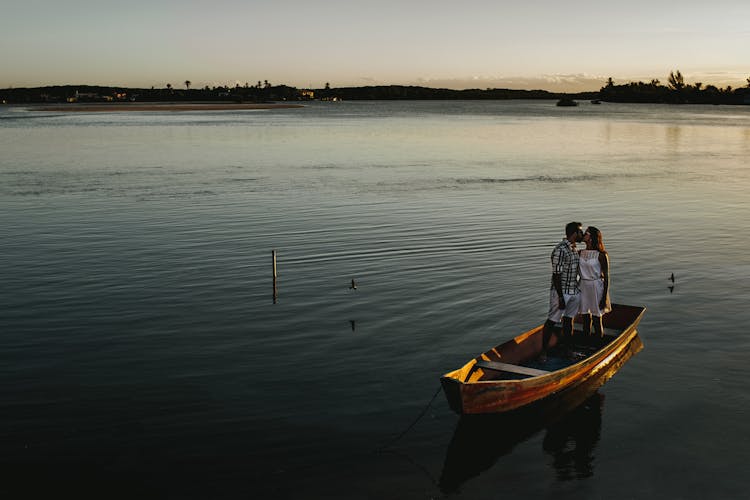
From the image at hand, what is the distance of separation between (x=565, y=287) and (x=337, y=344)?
577cm

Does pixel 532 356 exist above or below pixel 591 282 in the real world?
below

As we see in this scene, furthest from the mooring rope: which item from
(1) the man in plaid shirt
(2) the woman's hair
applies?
(2) the woman's hair

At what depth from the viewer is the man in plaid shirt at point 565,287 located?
14352 mm

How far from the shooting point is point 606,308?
51.5 feet

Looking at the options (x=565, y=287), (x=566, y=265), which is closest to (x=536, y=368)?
(x=565, y=287)

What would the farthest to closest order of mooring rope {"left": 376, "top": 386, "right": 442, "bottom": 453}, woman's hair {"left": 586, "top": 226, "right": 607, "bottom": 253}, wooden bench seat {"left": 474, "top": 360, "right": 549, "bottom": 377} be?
woman's hair {"left": 586, "top": 226, "right": 607, "bottom": 253}, wooden bench seat {"left": 474, "top": 360, "right": 549, "bottom": 377}, mooring rope {"left": 376, "top": 386, "right": 442, "bottom": 453}

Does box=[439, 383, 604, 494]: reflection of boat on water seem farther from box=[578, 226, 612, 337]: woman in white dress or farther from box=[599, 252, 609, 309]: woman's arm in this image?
box=[599, 252, 609, 309]: woman's arm

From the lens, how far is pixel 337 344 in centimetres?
1708

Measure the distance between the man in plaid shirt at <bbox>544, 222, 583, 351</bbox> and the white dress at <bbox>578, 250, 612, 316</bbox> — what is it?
0.99 ft

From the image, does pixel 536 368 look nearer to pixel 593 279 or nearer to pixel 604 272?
pixel 593 279

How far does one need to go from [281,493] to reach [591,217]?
2885 cm

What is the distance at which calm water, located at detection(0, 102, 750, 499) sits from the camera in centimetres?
1164

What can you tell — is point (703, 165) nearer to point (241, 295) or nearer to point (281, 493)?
point (241, 295)

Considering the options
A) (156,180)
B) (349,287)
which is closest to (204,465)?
(349,287)
